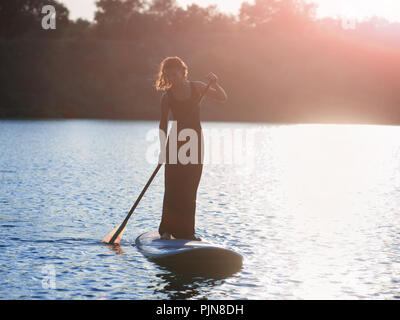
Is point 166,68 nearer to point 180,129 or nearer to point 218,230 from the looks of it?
point 180,129

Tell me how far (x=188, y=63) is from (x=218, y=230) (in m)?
94.9

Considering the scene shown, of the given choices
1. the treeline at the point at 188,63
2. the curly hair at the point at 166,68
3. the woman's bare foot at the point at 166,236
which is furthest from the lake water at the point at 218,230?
the treeline at the point at 188,63

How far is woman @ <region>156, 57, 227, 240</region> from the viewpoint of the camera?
952 cm

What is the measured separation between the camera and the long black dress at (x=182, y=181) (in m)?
9.55

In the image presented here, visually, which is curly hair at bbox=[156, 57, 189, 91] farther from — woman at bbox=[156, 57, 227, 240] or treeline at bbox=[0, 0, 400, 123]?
treeline at bbox=[0, 0, 400, 123]

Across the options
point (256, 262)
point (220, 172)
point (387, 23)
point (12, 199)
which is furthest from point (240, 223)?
point (387, 23)

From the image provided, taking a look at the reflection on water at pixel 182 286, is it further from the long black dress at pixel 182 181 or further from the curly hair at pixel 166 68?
the curly hair at pixel 166 68

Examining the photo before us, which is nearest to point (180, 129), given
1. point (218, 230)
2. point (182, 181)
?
point (182, 181)

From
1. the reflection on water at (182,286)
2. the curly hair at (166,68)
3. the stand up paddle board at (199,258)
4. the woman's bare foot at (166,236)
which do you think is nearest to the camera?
the reflection on water at (182,286)

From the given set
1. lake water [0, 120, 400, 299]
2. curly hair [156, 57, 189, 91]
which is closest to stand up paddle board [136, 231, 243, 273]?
lake water [0, 120, 400, 299]

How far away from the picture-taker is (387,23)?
5207 inches
